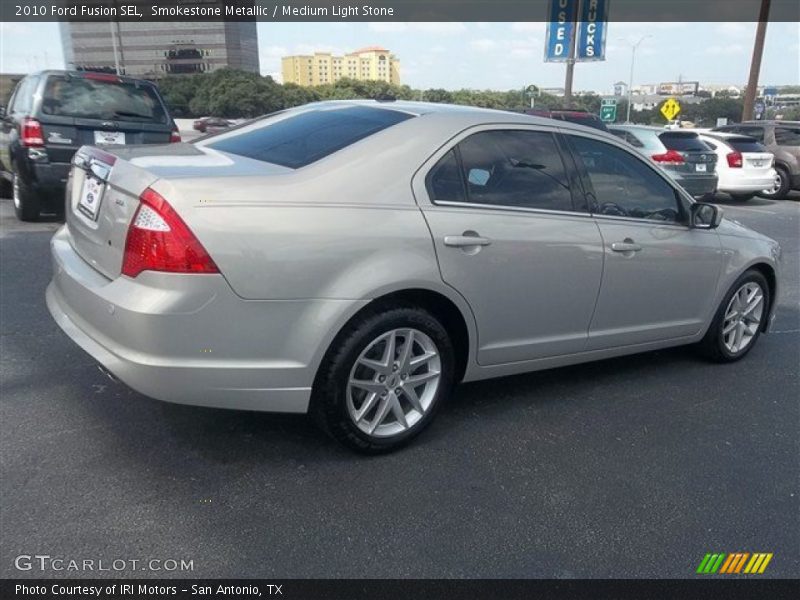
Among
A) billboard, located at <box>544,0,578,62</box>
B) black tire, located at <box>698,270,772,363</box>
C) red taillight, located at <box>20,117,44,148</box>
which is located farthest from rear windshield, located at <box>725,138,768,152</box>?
billboard, located at <box>544,0,578,62</box>

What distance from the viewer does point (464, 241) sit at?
3.16 m

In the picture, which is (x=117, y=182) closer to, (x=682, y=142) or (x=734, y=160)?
(x=682, y=142)

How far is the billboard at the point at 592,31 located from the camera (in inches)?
1113

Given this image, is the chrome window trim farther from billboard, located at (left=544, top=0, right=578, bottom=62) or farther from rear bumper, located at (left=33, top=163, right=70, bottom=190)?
billboard, located at (left=544, top=0, right=578, bottom=62)

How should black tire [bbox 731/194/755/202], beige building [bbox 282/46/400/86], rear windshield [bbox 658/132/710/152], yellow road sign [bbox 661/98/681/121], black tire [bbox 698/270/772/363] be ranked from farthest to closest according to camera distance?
yellow road sign [bbox 661/98/681/121]
beige building [bbox 282/46/400/86]
black tire [bbox 731/194/755/202]
rear windshield [bbox 658/132/710/152]
black tire [bbox 698/270/772/363]

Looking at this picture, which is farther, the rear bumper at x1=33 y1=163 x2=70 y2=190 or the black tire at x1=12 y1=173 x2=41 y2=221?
the black tire at x1=12 y1=173 x2=41 y2=221

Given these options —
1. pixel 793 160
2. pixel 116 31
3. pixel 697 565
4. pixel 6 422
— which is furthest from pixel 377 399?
pixel 116 31

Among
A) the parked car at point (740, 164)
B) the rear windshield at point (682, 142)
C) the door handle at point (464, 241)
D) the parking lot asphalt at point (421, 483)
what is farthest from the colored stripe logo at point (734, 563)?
the parked car at point (740, 164)

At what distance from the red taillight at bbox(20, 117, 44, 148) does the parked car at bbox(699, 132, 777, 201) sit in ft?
40.9

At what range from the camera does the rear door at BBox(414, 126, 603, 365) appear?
10.5ft

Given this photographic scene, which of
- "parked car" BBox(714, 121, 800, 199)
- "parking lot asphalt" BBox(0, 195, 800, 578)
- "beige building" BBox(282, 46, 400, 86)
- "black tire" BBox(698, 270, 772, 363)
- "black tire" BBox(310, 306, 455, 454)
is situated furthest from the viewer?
"beige building" BBox(282, 46, 400, 86)

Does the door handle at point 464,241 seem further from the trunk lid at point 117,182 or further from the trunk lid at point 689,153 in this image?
the trunk lid at point 689,153

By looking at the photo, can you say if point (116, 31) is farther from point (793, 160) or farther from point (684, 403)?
point (684, 403)
